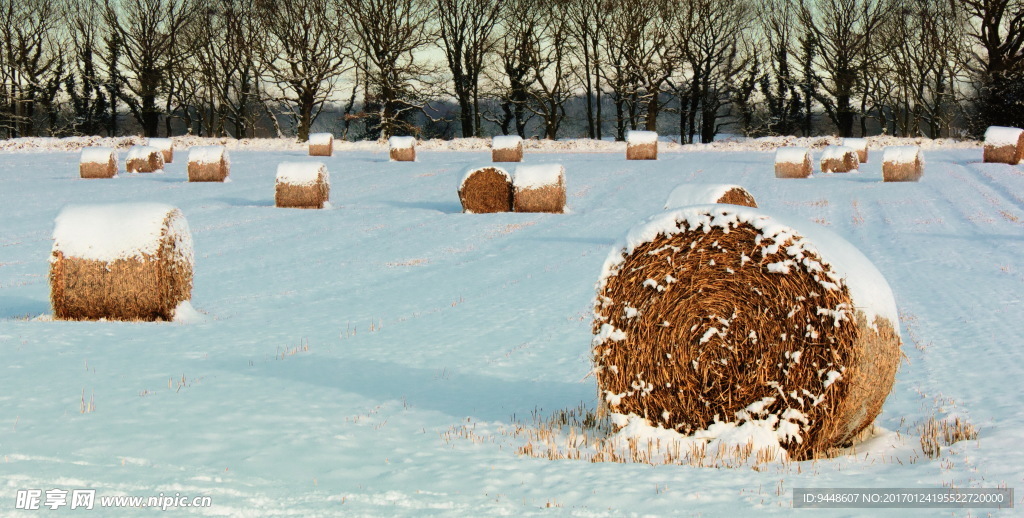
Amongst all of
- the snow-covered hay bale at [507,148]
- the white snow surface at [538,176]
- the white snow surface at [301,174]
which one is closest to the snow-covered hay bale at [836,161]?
the snow-covered hay bale at [507,148]

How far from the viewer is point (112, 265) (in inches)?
420

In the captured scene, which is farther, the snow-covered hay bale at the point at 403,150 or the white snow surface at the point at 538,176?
the snow-covered hay bale at the point at 403,150

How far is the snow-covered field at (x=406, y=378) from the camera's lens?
5414mm

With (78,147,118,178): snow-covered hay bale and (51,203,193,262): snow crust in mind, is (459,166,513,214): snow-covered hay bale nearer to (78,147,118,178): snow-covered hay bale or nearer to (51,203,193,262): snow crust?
(51,203,193,262): snow crust

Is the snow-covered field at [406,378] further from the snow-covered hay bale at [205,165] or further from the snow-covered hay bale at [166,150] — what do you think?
the snow-covered hay bale at [166,150]

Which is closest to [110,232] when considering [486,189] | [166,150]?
[486,189]

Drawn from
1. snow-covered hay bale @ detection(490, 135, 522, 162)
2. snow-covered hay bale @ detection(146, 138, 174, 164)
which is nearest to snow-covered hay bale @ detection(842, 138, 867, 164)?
snow-covered hay bale @ detection(490, 135, 522, 162)

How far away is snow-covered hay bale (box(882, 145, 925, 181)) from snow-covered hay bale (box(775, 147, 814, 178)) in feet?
7.78

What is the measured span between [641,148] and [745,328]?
33.5 metres

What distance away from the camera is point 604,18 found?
63.6 meters

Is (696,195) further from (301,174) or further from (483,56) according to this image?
(483,56)

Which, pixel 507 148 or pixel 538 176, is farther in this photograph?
pixel 507 148

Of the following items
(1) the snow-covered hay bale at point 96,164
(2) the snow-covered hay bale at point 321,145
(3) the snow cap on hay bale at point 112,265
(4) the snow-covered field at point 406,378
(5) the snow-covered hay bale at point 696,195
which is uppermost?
(2) the snow-covered hay bale at point 321,145

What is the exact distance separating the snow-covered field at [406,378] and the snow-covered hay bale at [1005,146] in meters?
14.3
